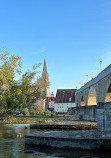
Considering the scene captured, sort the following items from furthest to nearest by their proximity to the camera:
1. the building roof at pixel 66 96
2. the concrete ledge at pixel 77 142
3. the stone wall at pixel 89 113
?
the building roof at pixel 66 96 → the stone wall at pixel 89 113 → the concrete ledge at pixel 77 142

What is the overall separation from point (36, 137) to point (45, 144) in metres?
0.67

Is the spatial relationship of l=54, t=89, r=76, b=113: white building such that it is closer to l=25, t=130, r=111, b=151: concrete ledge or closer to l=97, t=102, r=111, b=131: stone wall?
l=97, t=102, r=111, b=131: stone wall

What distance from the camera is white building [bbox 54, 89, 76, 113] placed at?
293 ft

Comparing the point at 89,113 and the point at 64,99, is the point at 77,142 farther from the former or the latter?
the point at 64,99

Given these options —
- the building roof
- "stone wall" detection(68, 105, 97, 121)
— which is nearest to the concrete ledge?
"stone wall" detection(68, 105, 97, 121)

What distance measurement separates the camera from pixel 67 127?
73.6 feet

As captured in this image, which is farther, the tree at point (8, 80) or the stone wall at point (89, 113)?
the stone wall at point (89, 113)

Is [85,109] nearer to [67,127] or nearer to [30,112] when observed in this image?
[67,127]

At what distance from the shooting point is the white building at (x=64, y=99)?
293 feet

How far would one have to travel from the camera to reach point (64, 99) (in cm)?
9012

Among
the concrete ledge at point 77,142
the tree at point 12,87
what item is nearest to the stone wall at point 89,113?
the tree at point 12,87

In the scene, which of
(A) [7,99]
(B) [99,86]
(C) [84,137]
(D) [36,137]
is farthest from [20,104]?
(B) [99,86]

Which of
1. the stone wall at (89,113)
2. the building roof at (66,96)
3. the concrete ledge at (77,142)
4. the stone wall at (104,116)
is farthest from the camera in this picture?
the building roof at (66,96)

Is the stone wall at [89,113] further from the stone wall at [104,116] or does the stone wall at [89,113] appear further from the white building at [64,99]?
the white building at [64,99]
